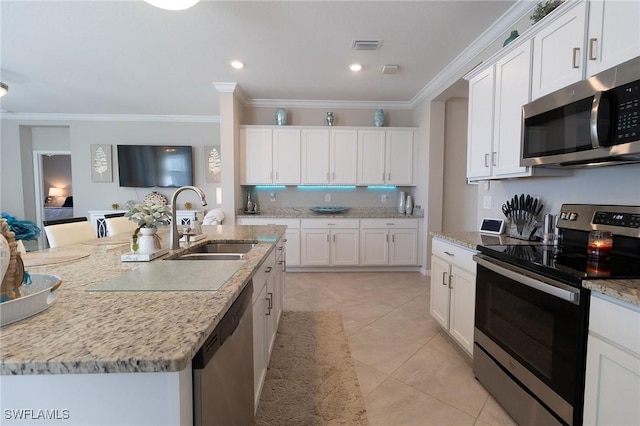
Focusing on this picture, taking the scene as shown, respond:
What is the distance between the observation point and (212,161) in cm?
571

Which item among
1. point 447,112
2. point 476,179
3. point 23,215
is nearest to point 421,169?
point 447,112

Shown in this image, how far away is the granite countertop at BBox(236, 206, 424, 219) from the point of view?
438cm

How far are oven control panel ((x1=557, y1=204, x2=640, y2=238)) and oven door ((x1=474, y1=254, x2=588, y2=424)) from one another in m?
0.55

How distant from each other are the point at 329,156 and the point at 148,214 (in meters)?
3.29

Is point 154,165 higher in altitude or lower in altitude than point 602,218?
higher

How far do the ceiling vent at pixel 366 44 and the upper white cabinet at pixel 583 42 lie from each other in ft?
4.61

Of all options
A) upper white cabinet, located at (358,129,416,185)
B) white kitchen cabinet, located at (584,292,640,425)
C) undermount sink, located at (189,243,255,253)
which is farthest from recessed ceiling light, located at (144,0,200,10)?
upper white cabinet, located at (358,129,416,185)

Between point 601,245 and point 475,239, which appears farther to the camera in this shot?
point 475,239

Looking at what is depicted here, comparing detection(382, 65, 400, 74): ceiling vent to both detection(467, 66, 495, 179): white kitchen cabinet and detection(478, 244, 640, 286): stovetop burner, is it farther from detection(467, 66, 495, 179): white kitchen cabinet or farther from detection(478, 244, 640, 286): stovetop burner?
detection(478, 244, 640, 286): stovetop burner

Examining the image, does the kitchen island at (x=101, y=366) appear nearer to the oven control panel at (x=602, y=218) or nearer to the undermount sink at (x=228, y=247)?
the undermount sink at (x=228, y=247)

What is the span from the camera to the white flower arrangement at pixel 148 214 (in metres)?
1.55

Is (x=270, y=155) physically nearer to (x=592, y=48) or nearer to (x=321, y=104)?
(x=321, y=104)

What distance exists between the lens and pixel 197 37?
8.97ft

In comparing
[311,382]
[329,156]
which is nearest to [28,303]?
[311,382]
